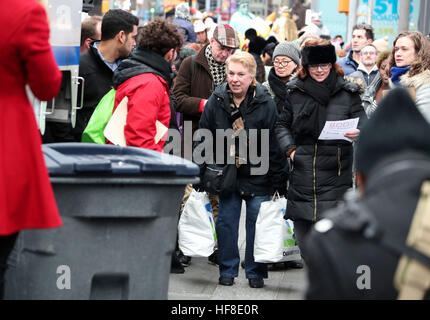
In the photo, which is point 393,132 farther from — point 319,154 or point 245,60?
point 245,60

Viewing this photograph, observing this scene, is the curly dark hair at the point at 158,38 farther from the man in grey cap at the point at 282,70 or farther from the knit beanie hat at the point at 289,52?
the knit beanie hat at the point at 289,52

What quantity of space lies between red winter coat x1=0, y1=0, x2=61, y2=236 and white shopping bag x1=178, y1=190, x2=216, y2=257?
329cm

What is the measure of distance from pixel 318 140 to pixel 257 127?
0.64 m

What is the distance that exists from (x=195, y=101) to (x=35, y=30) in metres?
4.19

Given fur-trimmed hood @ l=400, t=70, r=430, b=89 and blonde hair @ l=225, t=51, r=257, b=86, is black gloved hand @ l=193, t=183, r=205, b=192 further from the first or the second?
fur-trimmed hood @ l=400, t=70, r=430, b=89

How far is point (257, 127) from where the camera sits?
275 inches

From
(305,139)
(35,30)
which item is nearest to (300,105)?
(305,139)

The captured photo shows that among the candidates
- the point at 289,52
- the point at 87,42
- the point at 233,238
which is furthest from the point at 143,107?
the point at 289,52

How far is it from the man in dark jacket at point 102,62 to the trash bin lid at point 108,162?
1.99 m

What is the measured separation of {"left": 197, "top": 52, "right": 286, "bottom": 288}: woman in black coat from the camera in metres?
6.98

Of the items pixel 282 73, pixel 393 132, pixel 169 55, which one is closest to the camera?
pixel 393 132

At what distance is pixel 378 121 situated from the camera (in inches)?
96.9

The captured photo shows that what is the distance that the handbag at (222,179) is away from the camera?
273 inches

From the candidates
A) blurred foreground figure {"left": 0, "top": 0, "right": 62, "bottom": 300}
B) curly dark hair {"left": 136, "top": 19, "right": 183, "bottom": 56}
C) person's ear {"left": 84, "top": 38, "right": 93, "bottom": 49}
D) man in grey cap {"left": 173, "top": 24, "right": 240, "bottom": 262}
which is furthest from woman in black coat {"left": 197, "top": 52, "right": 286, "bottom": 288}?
blurred foreground figure {"left": 0, "top": 0, "right": 62, "bottom": 300}
